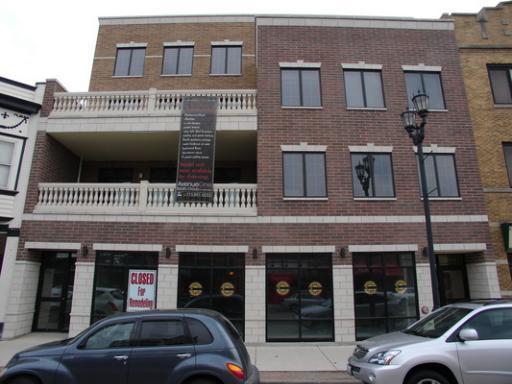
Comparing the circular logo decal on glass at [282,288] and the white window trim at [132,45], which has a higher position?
the white window trim at [132,45]

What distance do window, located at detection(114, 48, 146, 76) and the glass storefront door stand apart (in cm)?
1133

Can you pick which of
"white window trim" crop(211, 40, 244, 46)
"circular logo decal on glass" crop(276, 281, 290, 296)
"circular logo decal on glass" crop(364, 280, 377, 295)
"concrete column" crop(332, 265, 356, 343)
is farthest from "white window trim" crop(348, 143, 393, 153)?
"white window trim" crop(211, 40, 244, 46)

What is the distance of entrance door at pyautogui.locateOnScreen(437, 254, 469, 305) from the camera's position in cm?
1276

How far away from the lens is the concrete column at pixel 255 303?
11.1 metres

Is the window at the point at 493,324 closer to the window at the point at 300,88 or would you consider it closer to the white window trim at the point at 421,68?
the window at the point at 300,88

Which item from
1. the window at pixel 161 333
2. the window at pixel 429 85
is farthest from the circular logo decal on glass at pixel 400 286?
the window at pixel 161 333

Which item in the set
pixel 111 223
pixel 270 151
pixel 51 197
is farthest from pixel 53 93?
→ pixel 270 151

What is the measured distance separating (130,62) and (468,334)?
1709 centimetres

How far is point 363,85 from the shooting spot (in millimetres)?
13398

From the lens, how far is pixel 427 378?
5480mm

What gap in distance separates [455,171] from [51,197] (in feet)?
48.0

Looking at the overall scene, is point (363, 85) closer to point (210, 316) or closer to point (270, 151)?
point (270, 151)

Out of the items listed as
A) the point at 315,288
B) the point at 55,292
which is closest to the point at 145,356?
the point at 315,288

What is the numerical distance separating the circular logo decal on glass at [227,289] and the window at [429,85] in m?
9.80
